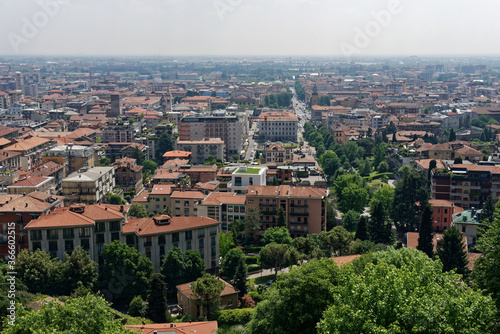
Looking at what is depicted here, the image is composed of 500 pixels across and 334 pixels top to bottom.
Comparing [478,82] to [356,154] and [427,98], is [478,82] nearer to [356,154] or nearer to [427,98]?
[427,98]

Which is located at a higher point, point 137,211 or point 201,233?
point 201,233

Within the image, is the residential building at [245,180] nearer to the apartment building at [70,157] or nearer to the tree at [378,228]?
the tree at [378,228]

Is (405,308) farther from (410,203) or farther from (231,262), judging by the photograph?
(410,203)

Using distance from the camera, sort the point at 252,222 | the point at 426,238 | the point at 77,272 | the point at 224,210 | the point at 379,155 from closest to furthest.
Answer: the point at 77,272
the point at 426,238
the point at 252,222
the point at 224,210
the point at 379,155

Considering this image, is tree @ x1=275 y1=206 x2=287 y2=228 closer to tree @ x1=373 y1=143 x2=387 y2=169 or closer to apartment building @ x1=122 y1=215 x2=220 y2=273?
apartment building @ x1=122 y1=215 x2=220 y2=273

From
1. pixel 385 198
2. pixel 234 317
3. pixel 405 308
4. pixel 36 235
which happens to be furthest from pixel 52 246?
pixel 385 198

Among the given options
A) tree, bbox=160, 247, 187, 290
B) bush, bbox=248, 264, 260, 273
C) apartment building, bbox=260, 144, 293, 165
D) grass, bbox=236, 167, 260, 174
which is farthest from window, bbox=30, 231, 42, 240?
apartment building, bbox=260, 144, 293, 165

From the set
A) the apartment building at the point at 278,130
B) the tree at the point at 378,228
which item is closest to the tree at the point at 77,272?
the tree at the point at 378,228
